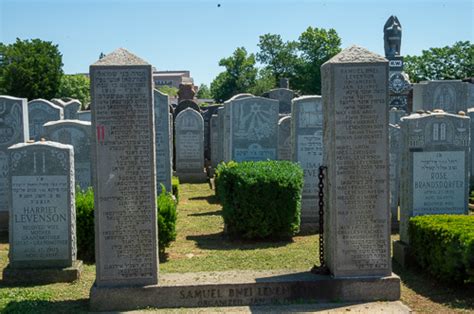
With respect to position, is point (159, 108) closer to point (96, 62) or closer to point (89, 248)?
point (89, 248)

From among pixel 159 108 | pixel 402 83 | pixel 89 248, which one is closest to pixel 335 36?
pixel 402 83

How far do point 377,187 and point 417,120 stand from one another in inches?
91.2

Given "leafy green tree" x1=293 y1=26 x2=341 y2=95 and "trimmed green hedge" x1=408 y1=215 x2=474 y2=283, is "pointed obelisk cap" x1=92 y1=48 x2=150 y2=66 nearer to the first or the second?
"trimmed green hedge" x1=408 y1=215 x2=474 y2=283

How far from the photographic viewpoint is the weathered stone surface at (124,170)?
6.03m

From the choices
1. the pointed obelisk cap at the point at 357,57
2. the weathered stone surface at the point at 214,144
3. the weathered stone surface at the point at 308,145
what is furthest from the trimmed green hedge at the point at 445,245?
the weathered stone surface at the point at 214,144

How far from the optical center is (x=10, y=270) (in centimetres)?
740

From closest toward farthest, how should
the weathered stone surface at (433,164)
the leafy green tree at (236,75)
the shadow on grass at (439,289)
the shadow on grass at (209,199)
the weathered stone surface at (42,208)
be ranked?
the shadow on grass at (439,289)
the weathered stone surface at (42,208)
the weathered stone surface at (433,164)
the shadow on grass at (209,199)
the leafy green tree at (236,75)

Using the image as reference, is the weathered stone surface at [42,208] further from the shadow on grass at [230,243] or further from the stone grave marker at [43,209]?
the shadow on grass at [230,243]

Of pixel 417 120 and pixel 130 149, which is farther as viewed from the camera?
pixel 417 120

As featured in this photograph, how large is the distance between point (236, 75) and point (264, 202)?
51.0 m

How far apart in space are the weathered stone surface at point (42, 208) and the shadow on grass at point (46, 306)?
1.19 metres

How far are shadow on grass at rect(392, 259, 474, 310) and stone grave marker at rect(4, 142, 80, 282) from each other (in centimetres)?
428

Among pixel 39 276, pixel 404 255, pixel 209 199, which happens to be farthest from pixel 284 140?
pixel 39 276

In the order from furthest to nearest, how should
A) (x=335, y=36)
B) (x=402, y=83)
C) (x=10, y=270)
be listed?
1. (x=335, y=36)
2. (x=402, y=83)
3. (x=10, y=270)
